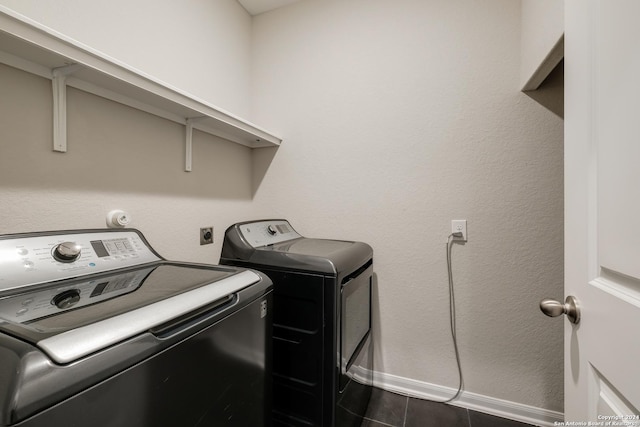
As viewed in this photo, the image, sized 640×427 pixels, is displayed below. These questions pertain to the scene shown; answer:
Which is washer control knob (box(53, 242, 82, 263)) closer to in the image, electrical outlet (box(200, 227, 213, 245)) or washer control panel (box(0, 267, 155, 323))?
washer control panel (box(0, 267, 155, 323))

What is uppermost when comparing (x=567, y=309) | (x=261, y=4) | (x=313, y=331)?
(x=261, y=4)

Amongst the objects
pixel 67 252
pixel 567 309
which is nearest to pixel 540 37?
pixel 567 309

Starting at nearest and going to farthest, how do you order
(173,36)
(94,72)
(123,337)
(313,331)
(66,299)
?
(123,337) < (66,299) < (94,72) < (313,331) < (173,36)

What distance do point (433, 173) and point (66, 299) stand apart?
64.6 inches

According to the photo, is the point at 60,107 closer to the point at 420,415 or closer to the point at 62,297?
the point at 62,297

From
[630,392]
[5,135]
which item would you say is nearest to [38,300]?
[5,135]

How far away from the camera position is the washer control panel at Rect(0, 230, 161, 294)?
72cm

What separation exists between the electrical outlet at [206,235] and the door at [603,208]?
5.20ft

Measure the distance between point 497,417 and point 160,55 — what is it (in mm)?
2608

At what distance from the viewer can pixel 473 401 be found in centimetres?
150

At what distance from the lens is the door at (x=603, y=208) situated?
1.57 feet

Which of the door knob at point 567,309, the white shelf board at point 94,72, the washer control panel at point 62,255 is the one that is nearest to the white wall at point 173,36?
the white shelf board at point 94,72

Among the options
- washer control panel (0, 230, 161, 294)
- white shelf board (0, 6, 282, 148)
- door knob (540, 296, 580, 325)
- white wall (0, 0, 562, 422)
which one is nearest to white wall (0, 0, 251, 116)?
white wall (0, 0, 562, 422)

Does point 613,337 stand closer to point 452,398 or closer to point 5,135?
point 452,398
